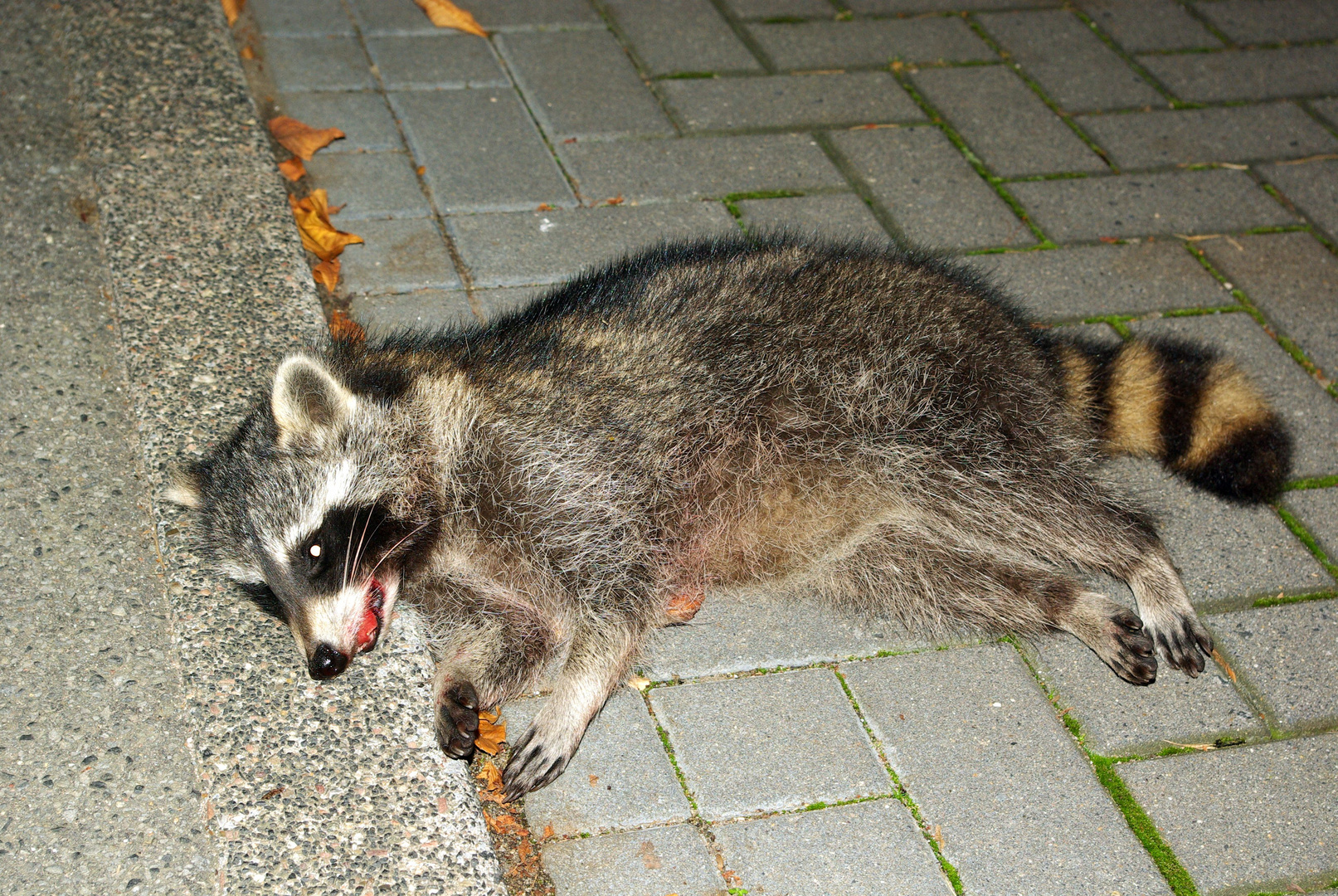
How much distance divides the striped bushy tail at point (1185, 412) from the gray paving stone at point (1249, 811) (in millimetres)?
585

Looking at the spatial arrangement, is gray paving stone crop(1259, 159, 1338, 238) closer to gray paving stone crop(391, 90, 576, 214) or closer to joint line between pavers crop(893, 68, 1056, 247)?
joint line between pavers crop(893, 68, 1056, 247)

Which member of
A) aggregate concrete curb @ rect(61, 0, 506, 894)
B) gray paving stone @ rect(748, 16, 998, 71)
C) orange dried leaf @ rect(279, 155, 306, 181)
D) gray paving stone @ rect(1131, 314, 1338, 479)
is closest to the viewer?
aggregate concrete curb @ rect(61, 0, 506, 894)

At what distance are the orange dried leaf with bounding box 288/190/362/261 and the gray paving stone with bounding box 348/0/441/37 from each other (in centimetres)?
100

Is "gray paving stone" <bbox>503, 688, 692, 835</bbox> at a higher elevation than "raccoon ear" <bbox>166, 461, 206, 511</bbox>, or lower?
higher

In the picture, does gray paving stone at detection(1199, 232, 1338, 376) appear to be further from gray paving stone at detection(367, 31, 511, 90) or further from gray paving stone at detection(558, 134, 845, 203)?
gray paving stone at detection(367, 31, 511, 90)

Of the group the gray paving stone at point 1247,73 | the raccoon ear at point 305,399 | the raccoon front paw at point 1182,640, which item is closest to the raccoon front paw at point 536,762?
the raccoon ear at point 305,399

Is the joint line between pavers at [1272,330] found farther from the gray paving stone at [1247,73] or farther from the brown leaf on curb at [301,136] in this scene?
the brown leaf on curb at [301,136]

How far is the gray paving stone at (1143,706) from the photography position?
2.16 m

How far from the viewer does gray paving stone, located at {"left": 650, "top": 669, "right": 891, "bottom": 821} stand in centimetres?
201

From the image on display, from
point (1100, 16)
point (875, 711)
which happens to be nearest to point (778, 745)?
point (875, 711)

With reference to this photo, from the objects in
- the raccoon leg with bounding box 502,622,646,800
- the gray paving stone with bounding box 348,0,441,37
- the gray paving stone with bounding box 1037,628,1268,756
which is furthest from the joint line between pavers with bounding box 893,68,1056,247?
the raccoon leg with bounding box 502,622,646,800

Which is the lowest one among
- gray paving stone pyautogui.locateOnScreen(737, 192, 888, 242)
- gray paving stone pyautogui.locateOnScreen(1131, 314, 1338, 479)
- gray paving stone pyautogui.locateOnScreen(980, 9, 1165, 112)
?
gray paving stone pyautogui.locateOnScreen(737, 192, 888, 242)

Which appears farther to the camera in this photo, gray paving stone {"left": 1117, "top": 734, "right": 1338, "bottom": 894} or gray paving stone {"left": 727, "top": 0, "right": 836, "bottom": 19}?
gray paving stone {"left": 727, "top": 0, "right": 836, "bottom": 19}

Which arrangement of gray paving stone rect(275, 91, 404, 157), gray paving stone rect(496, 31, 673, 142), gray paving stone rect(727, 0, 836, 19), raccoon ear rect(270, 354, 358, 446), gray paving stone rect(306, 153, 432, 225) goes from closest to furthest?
1. raccoon ear rect(270, 354, 358, 446)
2. gray paving stone rect(306, 153, 432, 225)
3. gray paving stone rect(275, 91, 404, 157)
4. gray paving stone rect(496, 31, 673, 142)
5. gray paving stone rect(727, 0, 836, 19)
